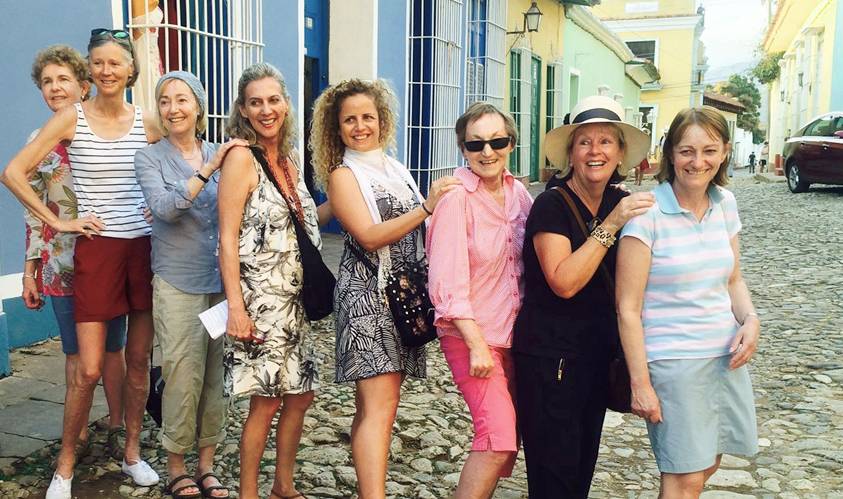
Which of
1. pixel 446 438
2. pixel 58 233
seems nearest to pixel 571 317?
pixel 446 438

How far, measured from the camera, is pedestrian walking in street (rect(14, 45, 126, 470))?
11.7 ft

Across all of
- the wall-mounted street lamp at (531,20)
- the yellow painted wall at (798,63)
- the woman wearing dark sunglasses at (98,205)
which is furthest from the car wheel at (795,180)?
the woman wearing dark sunglasses at (98,205)

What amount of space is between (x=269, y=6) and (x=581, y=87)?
627 inches

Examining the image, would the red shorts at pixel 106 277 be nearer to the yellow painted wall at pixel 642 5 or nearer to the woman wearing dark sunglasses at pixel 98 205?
the woman wearing dark sunglasses at pixel 98 205

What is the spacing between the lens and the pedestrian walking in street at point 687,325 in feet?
8.25

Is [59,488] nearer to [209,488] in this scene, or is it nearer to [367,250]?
[209,488]

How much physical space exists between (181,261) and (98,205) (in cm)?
45

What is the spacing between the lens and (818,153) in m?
16.8

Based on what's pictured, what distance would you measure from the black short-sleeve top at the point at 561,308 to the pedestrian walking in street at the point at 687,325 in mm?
140

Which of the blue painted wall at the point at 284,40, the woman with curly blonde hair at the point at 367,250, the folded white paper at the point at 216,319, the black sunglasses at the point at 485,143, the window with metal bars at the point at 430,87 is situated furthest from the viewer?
the window with metal bars at the point at 430,87

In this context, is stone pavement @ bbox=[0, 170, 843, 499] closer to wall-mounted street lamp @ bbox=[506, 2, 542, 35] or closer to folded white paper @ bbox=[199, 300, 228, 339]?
folded white paper @ bbox=[199, 300, 228, 339]

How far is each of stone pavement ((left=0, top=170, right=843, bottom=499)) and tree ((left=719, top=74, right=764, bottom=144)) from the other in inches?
2471

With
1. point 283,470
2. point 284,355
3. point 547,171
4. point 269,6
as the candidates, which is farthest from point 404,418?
point 547,171

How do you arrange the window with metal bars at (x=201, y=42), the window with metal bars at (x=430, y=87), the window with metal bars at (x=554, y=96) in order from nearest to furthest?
1. the window with metal bars at (x=201, y=42)
2. the window with metal bars at (x=430, y=87)
3. the window with metal bars at (x=554, y=96)
